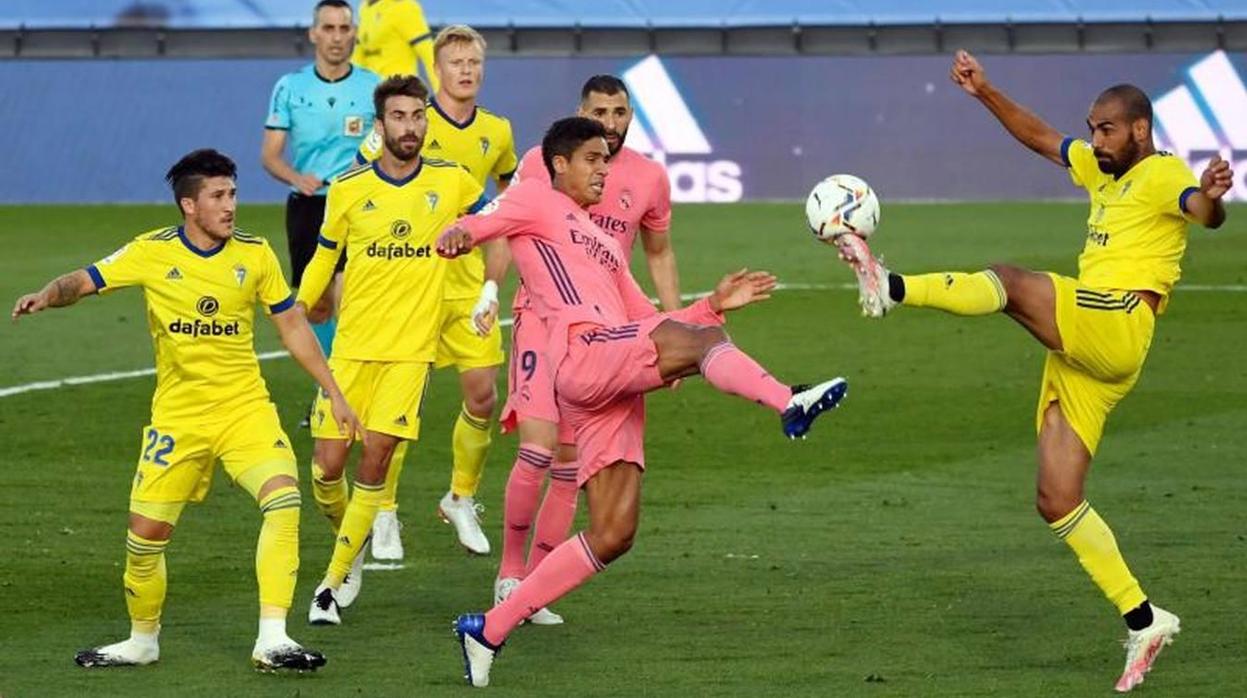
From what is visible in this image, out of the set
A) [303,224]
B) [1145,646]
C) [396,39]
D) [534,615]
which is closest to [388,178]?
[534,615]

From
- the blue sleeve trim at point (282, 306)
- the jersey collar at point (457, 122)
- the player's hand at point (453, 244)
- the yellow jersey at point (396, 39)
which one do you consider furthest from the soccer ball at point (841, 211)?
the yellow jersey at point (396, 39)

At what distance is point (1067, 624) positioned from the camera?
1005cm

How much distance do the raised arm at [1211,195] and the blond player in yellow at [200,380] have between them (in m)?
3.30

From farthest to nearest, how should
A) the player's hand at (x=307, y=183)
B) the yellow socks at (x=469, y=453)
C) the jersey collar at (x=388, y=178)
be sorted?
1. the player's hand at (x=307, y=183)
2. the yellow socks at (x=469, y=453)
3. the jersey collar at (x=388, y=178)

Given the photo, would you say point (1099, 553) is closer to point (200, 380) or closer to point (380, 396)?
point (380, 396)

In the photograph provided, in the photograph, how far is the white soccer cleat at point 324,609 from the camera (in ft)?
33.0

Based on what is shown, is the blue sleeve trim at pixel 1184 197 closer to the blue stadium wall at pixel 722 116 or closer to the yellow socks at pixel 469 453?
the yellow socks at pixel 469 453

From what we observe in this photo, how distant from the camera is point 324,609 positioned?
10094mm

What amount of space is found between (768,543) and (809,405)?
387 cm

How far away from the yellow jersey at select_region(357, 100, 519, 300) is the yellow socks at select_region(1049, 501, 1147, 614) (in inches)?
149

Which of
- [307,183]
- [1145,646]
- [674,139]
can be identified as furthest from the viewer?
[674,139]

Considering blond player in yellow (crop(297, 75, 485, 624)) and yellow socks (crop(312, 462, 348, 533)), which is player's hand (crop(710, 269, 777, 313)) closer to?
blond player in yellow (crop(297, 75, 485, 624))

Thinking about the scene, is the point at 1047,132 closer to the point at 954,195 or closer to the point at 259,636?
the point at 259,636

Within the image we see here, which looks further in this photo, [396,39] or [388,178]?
[396,39]
